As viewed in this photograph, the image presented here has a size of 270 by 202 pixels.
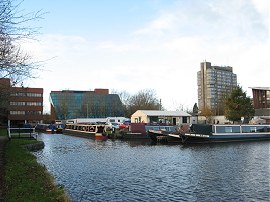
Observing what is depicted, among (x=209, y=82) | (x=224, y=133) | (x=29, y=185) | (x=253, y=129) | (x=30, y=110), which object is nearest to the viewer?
(x=29, y=185)

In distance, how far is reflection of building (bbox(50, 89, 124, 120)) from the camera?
122625mm

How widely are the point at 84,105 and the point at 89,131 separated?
237 ft

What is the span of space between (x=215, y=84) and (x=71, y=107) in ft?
198

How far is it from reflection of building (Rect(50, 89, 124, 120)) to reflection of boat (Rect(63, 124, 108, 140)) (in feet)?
185

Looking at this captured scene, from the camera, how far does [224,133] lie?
4141 cm

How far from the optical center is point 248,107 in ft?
199

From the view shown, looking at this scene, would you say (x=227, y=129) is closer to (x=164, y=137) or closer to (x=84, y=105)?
(x=164, y=137)

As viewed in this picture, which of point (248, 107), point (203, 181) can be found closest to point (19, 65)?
point (203, 181)

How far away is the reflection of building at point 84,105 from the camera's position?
123 m

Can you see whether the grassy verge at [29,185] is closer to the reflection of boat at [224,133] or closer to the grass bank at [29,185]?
the grass bank at [29,185]

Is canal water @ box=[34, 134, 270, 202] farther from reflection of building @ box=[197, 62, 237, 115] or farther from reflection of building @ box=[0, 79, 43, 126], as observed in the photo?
reflection of building @ box=[197, 62, 237, 115]

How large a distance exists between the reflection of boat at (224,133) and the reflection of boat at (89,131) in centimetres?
1434

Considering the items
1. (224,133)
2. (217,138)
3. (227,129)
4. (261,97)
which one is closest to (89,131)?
(217,138)

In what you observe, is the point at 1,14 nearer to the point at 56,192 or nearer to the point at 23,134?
Answer: the point at 56,192
